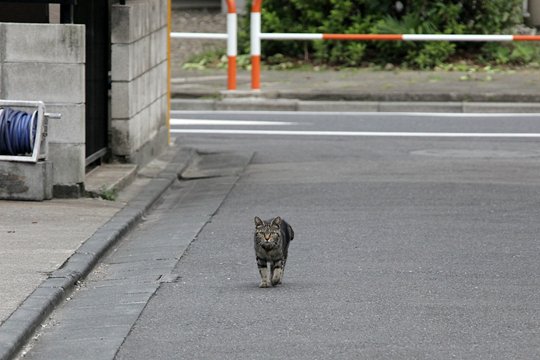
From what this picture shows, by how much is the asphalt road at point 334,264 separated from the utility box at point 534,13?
1243 cm

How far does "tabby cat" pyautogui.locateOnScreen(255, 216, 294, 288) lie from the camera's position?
9.16 meters

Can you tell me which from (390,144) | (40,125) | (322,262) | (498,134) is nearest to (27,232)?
(40,125)

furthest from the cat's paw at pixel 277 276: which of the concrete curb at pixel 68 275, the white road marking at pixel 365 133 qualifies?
the white road marking at pixel 365 133

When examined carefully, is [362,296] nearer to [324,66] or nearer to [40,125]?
[40,125]

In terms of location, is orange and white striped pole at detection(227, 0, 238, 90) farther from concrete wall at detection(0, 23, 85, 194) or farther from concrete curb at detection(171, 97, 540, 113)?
concrete wall at detection(0, 23, 85, 194)

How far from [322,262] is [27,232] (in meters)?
2.42

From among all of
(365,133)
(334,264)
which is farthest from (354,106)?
(334,264)

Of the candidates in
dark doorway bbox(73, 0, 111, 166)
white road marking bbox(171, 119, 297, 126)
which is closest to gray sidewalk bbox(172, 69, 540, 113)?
white road marking bbox(171, 119, 297, 126)

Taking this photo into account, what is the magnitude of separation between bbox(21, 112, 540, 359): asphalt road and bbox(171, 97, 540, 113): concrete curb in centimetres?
430

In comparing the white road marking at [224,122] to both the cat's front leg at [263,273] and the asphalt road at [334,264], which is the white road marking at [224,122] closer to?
the asphalt road at [334,264]

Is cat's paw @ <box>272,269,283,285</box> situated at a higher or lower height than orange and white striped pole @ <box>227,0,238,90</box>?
lower

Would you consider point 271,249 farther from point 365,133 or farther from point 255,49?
point 255,49

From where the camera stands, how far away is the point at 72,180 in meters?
13.0

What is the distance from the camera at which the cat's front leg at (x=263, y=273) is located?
30.8 ft
